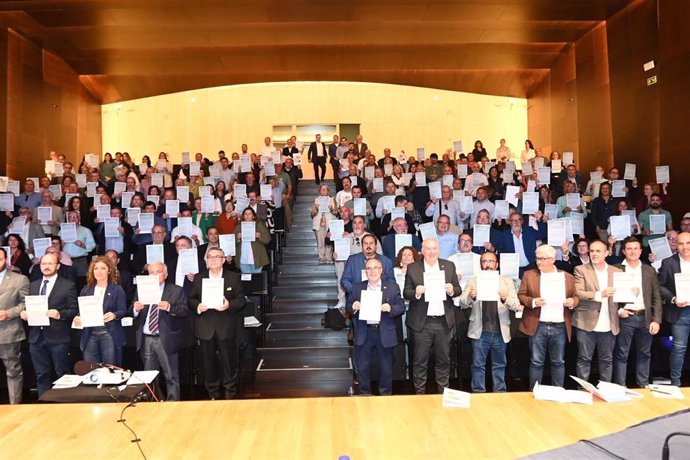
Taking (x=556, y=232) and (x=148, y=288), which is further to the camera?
(x=556, y=232)

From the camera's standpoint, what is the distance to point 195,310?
222 inches

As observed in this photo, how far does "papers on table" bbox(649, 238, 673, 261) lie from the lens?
673cm

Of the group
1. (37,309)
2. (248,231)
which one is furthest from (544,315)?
(37,309)

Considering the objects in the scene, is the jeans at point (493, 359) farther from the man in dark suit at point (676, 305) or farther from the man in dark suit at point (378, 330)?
the man in dark suit at point (676, 305)

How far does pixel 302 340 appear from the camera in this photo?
7.32m

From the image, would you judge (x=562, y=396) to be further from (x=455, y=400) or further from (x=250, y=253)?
(x=250, y=253)

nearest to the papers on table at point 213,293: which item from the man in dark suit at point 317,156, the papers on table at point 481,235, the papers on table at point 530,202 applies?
the papers on table at point 481,235

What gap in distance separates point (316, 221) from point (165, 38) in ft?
22.8

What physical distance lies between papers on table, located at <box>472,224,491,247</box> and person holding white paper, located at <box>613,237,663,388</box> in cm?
194

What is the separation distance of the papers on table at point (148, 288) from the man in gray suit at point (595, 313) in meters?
3.93

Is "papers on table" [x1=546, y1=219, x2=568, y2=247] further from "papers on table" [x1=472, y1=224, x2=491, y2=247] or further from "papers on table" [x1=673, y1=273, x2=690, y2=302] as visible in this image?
"papers on table" [x1=673, y1=273, x2=690, y2=302]

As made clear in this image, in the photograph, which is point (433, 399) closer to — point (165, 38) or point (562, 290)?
point (562, 290)

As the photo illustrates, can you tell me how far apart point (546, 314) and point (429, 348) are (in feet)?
3.73

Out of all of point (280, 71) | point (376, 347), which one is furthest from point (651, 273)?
point (280, 71)
